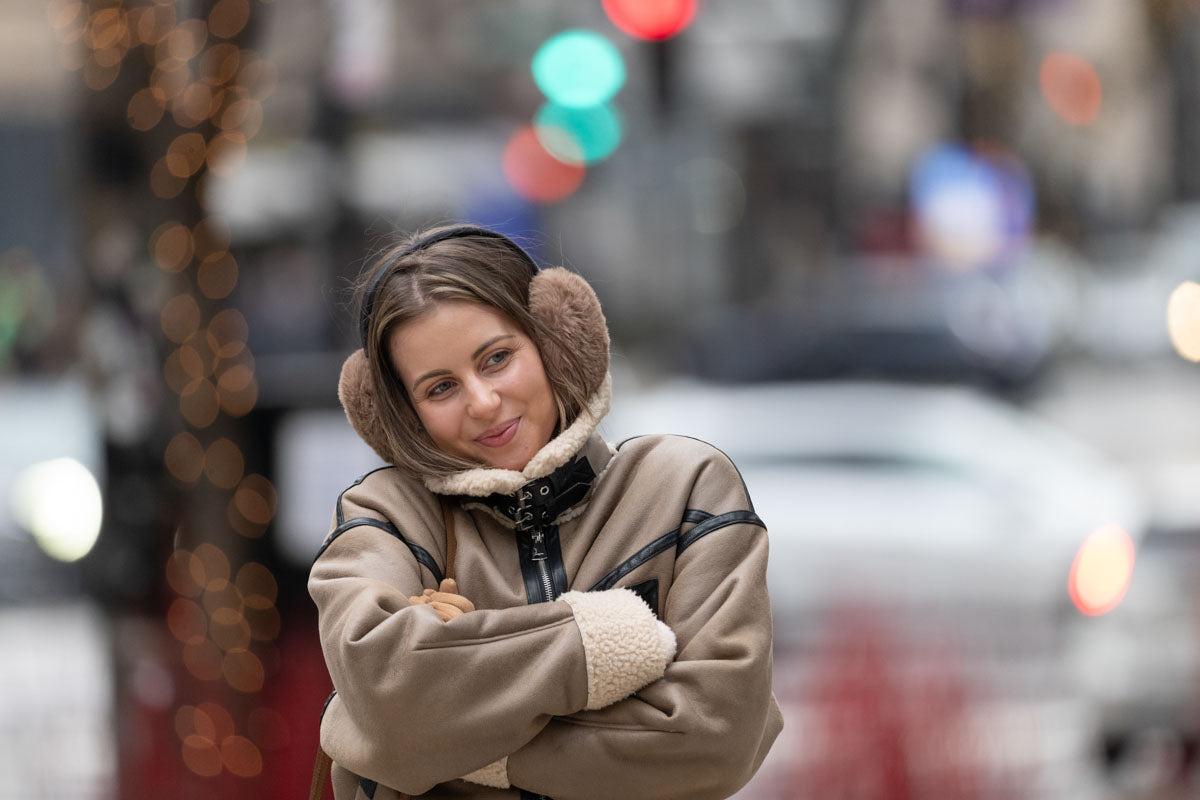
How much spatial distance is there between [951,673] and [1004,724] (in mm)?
576

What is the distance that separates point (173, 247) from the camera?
4.88 metres

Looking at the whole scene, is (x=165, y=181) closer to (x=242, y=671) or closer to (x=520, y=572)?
(x=242, y=671)

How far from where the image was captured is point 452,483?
1.90m

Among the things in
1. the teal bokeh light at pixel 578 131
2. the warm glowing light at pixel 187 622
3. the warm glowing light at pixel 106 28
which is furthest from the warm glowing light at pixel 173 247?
the teal bokeh light at pixel 578 131

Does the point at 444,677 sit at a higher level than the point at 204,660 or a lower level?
higher

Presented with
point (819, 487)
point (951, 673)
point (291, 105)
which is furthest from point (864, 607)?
point (291, 105)

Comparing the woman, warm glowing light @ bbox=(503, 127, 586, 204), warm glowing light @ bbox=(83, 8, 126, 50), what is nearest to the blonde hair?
the woman

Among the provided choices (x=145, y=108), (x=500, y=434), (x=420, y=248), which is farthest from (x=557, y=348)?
(x=145, y=108)

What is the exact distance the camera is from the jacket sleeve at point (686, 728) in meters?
1.76

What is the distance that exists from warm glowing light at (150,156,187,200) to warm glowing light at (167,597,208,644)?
1.41m

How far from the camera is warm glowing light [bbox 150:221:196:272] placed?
4.86m

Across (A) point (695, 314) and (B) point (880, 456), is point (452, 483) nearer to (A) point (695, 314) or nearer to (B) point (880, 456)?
(B) point (880, 456)

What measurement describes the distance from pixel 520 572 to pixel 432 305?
1.23 ft

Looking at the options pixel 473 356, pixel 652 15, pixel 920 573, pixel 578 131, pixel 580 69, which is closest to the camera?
pixel 473 356
